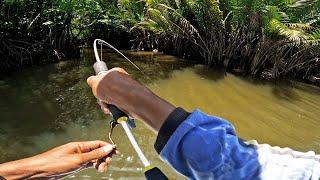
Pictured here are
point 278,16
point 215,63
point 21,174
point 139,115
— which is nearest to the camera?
point 139,115

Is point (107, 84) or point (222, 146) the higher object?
point (107, 84)

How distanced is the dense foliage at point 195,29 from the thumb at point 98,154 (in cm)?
749

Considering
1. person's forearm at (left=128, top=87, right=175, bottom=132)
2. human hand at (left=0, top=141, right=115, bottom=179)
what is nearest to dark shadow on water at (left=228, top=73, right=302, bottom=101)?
human hand at (left=0, top=141, right=115, bottom=179)

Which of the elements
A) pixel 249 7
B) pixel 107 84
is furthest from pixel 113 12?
pixel 107 84

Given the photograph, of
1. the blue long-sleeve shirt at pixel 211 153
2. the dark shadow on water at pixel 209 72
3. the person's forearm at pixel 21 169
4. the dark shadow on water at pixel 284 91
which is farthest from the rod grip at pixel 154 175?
the dark shadow on water at pixel 209 72

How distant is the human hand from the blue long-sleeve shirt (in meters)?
1.00

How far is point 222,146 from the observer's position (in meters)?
1.28

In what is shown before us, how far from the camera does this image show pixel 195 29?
1134cm

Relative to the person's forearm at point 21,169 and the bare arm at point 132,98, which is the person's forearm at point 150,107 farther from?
the person's forearm at point 21,169

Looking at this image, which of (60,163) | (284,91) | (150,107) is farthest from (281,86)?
(150,107)

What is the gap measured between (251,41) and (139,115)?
32.6ft

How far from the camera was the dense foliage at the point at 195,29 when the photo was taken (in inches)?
396

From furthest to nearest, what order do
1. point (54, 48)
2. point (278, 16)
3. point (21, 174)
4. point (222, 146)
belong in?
point (54, 48) → point (278, 16) → point (21, 174) → point (222, 146)

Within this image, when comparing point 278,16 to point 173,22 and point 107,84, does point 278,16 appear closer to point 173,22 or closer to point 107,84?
point 173,22
